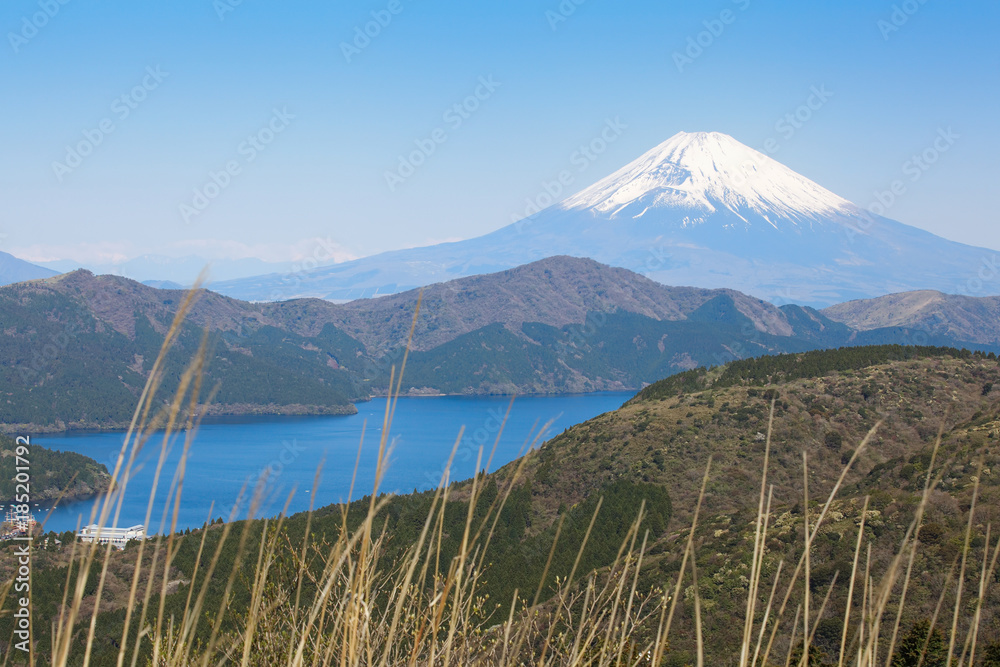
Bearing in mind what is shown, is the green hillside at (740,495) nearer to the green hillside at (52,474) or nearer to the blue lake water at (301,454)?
the blue lake water at (301,454)

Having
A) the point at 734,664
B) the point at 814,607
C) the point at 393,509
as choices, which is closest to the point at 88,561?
the point at 734,664

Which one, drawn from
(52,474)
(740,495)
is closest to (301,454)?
(52,474)

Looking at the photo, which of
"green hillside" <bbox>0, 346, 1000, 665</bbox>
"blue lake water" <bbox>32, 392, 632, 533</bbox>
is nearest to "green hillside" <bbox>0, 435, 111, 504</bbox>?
"blue lake water" <bbox>32, 392, 632, 533</bbox>

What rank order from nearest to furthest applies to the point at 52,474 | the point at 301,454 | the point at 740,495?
1. the point at 740,495
2. the point at 52,474
3. the point at 301,454

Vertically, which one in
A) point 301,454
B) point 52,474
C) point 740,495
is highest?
point 740,495

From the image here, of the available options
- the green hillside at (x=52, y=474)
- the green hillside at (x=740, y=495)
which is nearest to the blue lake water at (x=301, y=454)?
the green hillside at (x=52, y=474)

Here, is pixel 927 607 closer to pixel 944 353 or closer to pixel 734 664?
pixel 734 664

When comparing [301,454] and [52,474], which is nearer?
[52,474]

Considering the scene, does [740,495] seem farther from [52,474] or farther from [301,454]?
[301,454]

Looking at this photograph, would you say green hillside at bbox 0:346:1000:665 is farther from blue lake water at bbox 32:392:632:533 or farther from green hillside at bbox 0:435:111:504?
green hillside at bbox 0:435:111:504
